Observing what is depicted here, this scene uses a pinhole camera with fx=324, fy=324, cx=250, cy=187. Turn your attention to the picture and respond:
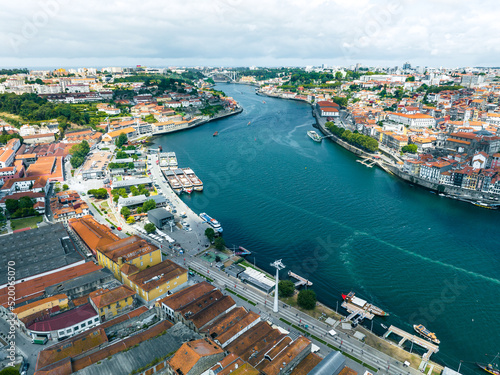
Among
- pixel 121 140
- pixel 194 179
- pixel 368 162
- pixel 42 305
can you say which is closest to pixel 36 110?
pixel 121 140

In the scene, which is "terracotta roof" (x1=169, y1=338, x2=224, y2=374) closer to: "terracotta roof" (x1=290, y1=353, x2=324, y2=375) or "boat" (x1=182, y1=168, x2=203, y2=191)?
"terracotta roof" (x1=290, y1=353, x2=324, y2=375)

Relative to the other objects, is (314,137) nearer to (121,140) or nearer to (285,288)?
(121,140)

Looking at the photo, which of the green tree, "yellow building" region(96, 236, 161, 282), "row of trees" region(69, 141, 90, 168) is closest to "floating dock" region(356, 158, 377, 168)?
"yellow building" region(96, 236, 161, 282)

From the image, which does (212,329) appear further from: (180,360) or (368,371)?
(368,371)

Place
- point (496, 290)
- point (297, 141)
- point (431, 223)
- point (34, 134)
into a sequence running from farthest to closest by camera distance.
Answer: point (297, 141), point (34, 134), point (431, 223), point (496, 290)

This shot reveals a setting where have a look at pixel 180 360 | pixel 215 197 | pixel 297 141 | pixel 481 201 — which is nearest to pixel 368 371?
pixel 180 360
